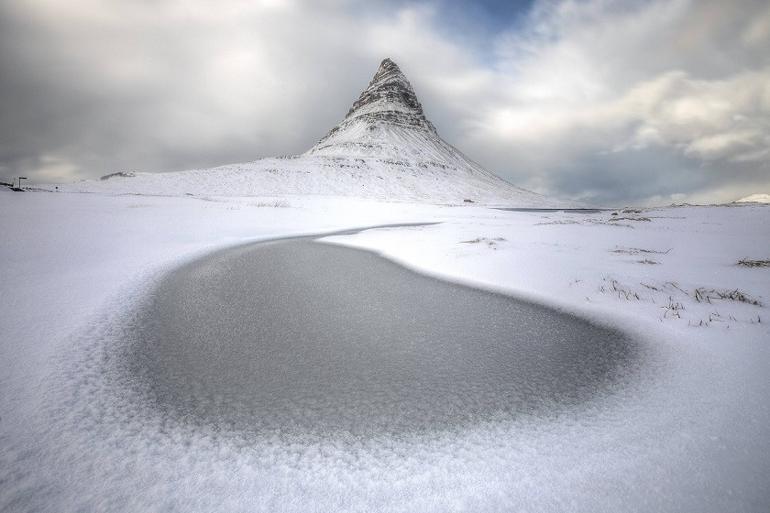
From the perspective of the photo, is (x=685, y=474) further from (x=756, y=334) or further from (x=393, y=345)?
(x=756, y=334)

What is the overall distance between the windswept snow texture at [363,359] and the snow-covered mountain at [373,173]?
44.6 m

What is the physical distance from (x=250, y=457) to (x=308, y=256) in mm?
6604

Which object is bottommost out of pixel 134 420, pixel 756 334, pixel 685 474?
pixel 134 420

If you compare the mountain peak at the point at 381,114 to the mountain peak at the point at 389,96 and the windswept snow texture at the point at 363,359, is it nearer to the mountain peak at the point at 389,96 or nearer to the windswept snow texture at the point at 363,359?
the mountain peak at the point at 389,96

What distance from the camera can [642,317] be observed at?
11.6ft

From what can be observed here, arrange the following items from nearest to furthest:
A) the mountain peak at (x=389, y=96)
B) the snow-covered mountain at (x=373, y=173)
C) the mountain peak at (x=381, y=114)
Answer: the snow-covered mountain at (x=373, y=173), the mountain peak at (x=381, y=114), the mountain peak at (x=389, y=96)

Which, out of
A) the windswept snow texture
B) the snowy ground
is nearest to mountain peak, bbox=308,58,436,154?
the windswept snow texture

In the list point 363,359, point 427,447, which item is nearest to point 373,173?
point 363,359

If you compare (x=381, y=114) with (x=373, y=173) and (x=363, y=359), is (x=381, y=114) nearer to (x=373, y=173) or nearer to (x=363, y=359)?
(x=373, y=173)

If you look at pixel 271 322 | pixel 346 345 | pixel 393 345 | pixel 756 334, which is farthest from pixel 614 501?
pixel 271 322

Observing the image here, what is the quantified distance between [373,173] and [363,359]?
248 ft

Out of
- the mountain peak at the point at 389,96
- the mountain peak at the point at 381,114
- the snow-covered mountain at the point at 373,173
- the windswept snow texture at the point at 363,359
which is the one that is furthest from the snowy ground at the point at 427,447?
the mountain peak at the point at 389,96

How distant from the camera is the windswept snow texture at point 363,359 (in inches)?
79.1

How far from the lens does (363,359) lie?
276cm
